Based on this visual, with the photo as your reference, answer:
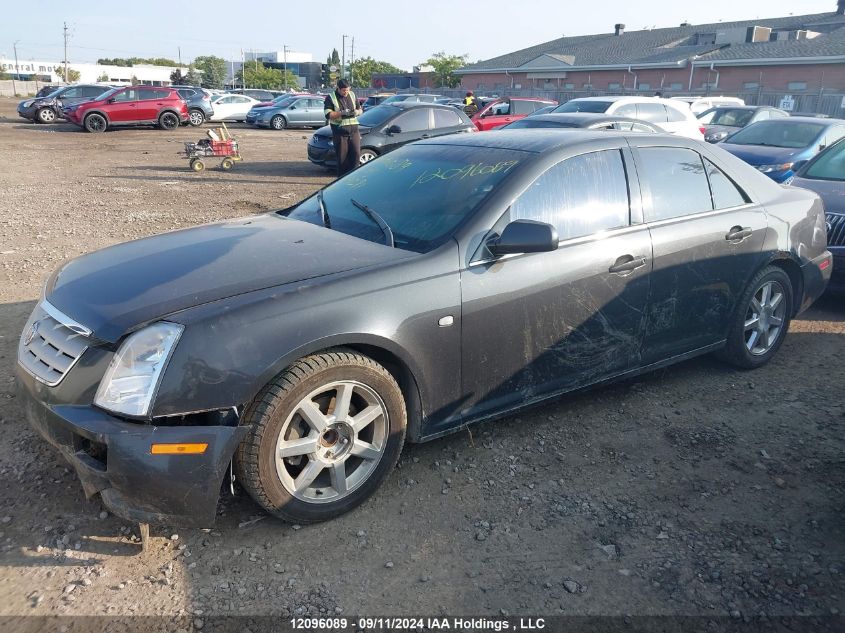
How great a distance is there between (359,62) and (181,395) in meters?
92.4

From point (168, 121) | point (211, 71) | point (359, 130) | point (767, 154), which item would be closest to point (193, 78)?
point (211, 71)

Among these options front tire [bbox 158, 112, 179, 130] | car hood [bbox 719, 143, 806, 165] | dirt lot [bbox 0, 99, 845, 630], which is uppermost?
front tire [bbox 158, 112, 179, 130]

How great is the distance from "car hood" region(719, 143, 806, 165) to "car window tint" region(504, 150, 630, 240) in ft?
23.6

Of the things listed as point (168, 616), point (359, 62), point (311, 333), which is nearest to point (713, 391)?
point (311, 333)

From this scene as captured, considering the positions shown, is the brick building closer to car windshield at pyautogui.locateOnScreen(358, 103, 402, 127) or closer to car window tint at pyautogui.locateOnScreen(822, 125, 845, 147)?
car window tint at pyautogui.locateOnScreen(822, 125, 845, 147)

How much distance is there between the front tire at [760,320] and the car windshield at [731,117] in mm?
12704

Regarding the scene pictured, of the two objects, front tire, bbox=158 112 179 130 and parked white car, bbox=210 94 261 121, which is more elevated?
parked white car, bbox=210 94 261 121

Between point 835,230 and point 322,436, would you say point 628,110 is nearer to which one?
point 835,230

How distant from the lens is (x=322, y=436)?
9.68 ft

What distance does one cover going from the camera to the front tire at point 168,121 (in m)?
25.1

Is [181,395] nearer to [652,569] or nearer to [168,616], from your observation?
[168,616]

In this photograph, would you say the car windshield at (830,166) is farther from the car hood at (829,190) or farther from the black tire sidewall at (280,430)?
the black tire sidewall at (280,430)

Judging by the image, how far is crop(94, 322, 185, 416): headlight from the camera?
2572 millimetres

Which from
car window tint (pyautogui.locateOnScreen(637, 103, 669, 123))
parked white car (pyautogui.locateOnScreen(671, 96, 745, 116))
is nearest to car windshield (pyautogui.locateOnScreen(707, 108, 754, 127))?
parked white car (pyautogui.locateOnScreen(671, 96, 745, 116))
